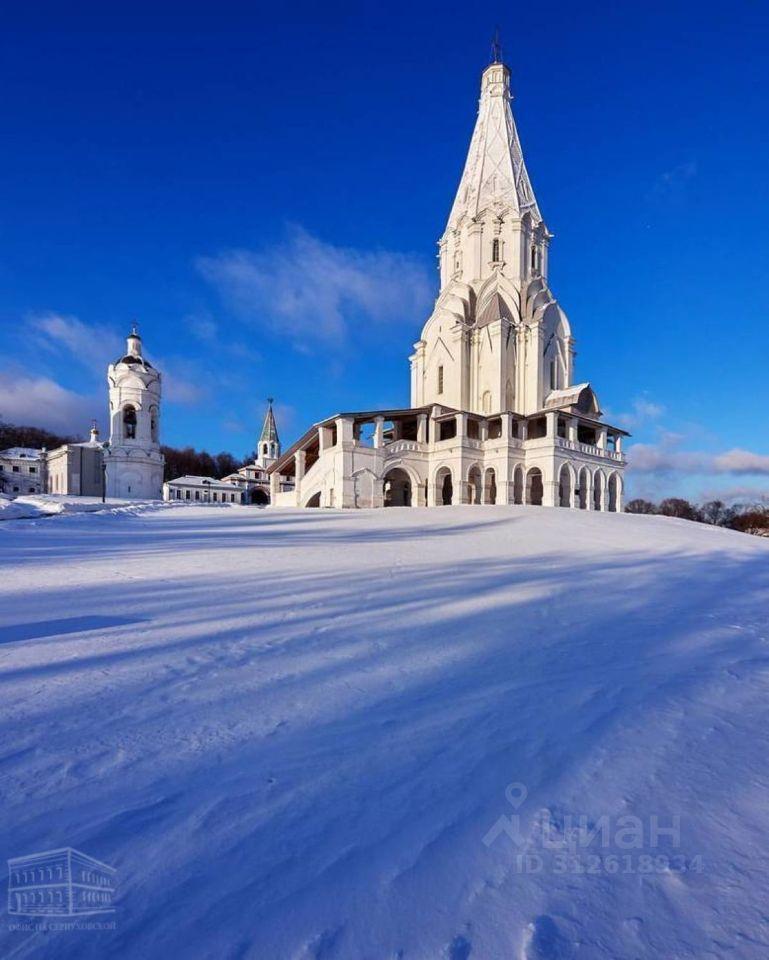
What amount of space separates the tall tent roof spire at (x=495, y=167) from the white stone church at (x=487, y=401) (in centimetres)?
10

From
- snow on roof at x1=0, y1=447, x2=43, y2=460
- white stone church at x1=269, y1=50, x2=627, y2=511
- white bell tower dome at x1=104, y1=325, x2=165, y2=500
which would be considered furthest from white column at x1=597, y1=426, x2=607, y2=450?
snow on roof at x1=0, y1=447, x2=43, y2=460

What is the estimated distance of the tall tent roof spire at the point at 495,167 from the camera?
37.0 metres

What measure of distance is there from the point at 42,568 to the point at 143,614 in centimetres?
352

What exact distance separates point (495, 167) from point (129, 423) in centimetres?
3363

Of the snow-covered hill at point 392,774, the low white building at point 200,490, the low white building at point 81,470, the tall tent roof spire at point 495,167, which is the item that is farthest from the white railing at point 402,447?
the low white building at point 200,490

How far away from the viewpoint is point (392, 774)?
229 centimetres

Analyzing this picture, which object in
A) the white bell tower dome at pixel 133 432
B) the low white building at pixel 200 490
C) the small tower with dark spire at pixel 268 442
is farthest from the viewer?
the small tower with dark spire at pixel 268 442

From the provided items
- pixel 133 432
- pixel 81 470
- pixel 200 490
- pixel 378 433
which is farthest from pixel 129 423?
pixel 200 490

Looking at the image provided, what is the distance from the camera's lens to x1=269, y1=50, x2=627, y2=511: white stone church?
2970 centimetres

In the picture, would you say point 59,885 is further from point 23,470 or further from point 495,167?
point 23,470

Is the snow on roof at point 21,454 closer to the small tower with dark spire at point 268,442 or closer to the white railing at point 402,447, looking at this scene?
the small tower with dark spire at point 268,442

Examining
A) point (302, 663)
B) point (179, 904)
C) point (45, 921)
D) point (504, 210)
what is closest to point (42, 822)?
point (45, 921)

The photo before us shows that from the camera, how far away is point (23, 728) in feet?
8.59

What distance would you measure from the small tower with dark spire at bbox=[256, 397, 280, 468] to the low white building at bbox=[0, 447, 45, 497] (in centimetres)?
3182
